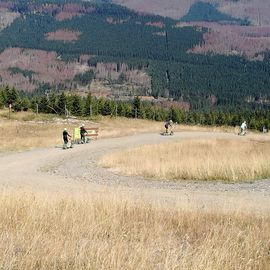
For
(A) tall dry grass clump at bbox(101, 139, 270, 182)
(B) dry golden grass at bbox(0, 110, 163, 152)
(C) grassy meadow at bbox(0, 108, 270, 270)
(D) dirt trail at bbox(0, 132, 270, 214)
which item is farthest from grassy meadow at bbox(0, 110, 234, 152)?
(C) grassy meadow at bbox(0, 108, 270, 270)

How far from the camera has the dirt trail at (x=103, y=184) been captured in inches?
574

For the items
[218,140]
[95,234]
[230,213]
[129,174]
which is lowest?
[218,140]

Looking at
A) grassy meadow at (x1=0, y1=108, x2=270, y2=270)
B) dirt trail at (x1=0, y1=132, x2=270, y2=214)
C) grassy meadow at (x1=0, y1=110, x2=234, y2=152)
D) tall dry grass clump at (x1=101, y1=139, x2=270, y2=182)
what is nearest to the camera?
grassy meadow at (x1=0, y1=108, x2=270, y2=270)

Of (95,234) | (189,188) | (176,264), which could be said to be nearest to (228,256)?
(176,264)

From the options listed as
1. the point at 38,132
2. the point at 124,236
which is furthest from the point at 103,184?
the point at 38,132

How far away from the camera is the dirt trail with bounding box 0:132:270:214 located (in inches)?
574

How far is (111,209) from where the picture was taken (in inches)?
419

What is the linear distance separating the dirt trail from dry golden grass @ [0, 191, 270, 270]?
244 centimetres

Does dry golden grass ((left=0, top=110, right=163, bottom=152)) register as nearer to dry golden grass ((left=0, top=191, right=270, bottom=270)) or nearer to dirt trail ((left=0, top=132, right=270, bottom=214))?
dirt trail ((left=0, top=132, right=270, bottom=214))

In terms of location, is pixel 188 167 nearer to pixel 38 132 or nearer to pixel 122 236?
pixel 122 236

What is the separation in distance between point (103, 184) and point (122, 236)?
1112cm

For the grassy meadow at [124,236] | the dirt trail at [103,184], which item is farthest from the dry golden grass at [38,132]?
the grassy meadow at [124,236]

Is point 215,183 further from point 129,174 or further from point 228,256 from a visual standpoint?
point 228,256

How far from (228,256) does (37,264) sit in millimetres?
2382
